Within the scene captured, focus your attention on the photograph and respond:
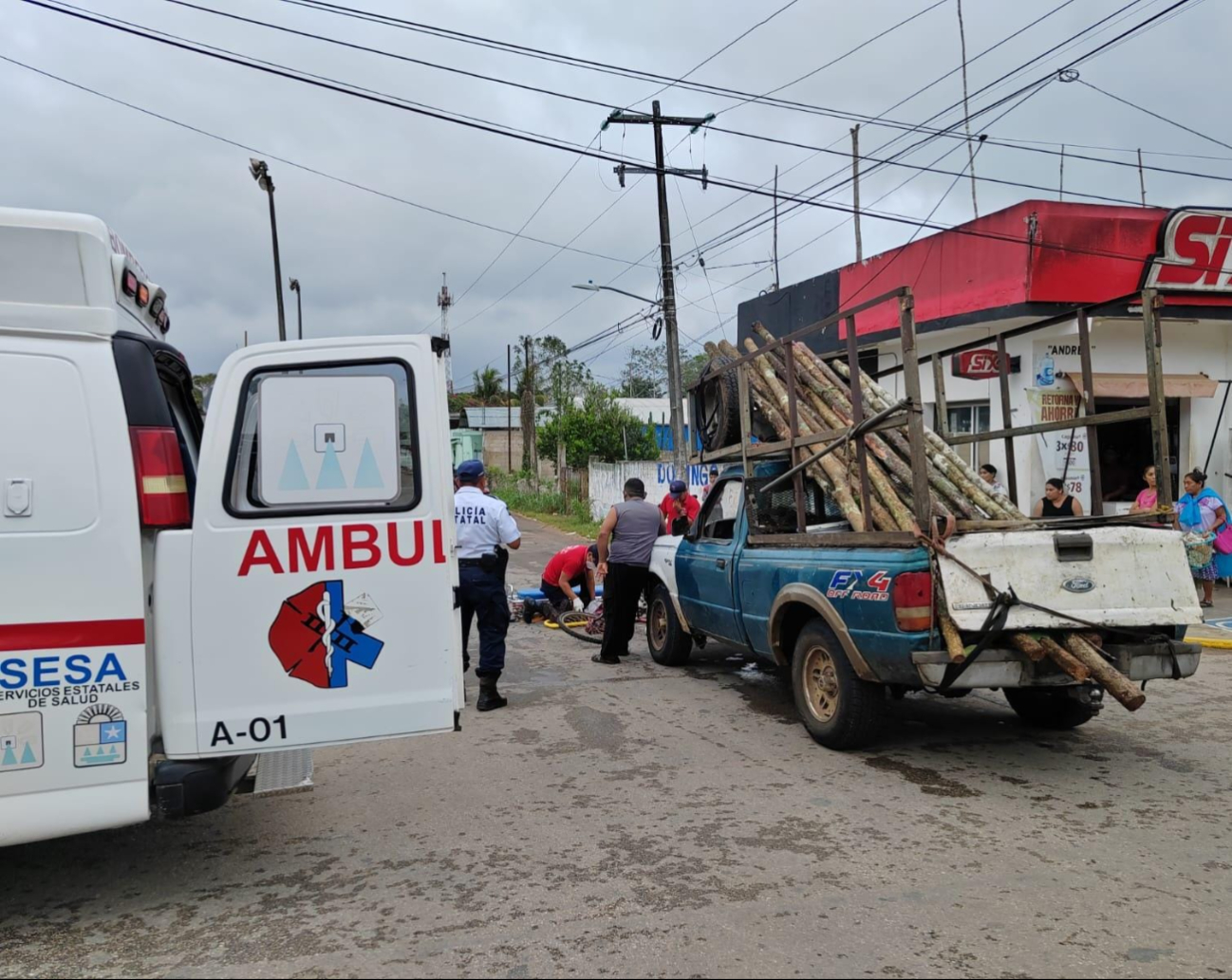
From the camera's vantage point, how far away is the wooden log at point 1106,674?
16.1 feet

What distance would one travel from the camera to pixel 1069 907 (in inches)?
145

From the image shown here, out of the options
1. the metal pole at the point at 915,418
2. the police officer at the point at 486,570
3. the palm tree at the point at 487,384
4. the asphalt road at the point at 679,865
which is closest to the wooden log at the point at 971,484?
the metal pole at the point at 915,418

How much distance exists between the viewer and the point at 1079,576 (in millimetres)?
5199

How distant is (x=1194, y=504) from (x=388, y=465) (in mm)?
10572

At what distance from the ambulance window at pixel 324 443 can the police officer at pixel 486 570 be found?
10.4ft

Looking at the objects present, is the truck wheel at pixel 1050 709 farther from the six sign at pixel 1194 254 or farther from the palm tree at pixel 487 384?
the palm tree at pixel 487 384

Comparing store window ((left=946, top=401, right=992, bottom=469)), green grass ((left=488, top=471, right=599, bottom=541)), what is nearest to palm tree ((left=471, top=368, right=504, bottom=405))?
green grass ((left=488, top=471, right=599, bottom=541))

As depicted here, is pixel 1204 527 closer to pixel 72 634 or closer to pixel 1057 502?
pixel 1057 502

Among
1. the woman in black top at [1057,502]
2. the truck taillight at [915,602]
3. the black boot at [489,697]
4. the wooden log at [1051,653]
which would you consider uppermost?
the woman in black top at [1057,502]

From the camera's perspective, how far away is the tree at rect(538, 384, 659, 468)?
110ft

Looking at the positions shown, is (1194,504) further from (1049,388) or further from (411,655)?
(411,655)

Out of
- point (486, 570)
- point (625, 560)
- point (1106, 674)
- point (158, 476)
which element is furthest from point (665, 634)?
point (158, 476)

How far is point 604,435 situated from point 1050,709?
1087 inches

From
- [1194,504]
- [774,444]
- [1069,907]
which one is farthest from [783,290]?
[1069,907]
